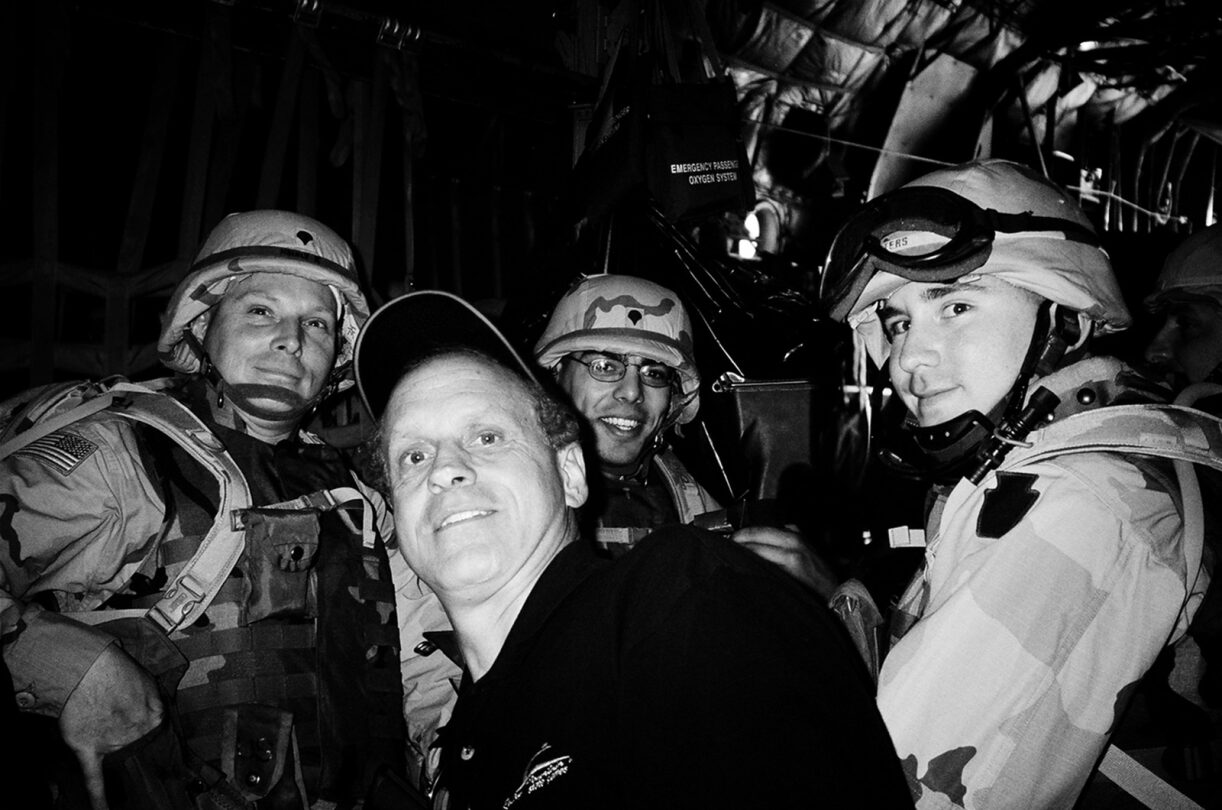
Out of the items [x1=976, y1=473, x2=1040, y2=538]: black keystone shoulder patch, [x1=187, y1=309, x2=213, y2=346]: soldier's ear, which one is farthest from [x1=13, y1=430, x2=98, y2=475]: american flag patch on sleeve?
[x1=976, y1=473, x2=1040, y2=538]: black keystone shoulder patch

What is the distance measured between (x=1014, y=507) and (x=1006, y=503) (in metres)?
0.03

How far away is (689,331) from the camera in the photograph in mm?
4367

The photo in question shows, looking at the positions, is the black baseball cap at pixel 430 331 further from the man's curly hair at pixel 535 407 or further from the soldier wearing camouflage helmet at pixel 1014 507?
the soldier wearing camouflage helmet at pixel 1014 507

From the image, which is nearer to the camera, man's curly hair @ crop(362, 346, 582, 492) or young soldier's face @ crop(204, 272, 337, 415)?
man's curly hair @ crop(362, 346, 582, 492)

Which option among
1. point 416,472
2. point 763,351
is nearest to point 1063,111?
point 763,351

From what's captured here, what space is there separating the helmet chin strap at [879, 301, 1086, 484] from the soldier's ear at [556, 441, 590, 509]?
1051mm

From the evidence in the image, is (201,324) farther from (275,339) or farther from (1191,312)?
(1191,312)

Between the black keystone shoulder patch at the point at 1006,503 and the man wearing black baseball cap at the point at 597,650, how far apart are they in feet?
2.04

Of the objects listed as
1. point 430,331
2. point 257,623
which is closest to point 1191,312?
point 430,331

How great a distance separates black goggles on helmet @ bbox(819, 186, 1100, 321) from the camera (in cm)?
208

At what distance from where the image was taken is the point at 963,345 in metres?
2.07

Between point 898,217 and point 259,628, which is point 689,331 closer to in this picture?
point 898,217

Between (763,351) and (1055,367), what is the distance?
8.51ft

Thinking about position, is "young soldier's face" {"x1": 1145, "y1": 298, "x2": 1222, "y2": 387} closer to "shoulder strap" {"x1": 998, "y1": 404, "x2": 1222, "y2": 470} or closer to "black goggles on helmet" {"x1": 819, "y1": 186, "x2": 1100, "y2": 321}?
"black goggles on helmet" {"x1": 819, "y1": 186, "x2": 1100, "y2": 321}
